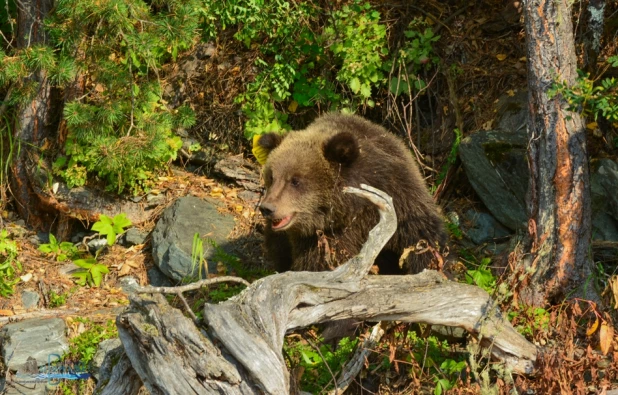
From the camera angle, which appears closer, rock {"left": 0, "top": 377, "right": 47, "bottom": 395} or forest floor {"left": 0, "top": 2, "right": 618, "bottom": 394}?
forest floor {"left": 0, "top": 2, "right": 618, "bottom": 394}

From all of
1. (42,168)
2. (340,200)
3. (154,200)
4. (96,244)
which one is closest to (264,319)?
(340,200)

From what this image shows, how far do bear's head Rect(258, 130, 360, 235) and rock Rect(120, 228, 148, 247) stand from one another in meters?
2.16

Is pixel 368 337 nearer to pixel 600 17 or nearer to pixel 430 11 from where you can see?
pixel 600 17

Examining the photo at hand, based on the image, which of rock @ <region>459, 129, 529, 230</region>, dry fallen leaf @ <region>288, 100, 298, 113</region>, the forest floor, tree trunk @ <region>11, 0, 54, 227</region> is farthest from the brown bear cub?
tree trunk @ <region>11, 0, 54, 227</region>

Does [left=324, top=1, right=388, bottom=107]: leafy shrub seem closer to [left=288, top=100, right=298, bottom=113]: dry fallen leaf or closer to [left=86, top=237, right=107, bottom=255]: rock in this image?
[left=288, top=100, right=298, bottom=113]: dry fallen leaf

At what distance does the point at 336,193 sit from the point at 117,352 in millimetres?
2553

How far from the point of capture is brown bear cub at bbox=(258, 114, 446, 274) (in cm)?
686

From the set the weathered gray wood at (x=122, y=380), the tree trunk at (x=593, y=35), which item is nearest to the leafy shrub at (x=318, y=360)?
the weathered gray wood at (x=122, y=380)

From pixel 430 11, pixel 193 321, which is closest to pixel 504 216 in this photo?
pixel 430 11

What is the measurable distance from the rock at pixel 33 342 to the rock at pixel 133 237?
149cm

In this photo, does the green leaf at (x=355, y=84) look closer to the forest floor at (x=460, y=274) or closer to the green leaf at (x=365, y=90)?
the green leaf at (x=365, y=90)

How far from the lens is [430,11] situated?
9320 millimetres

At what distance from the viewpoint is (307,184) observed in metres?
6.98

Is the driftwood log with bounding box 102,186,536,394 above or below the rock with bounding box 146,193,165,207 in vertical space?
above
